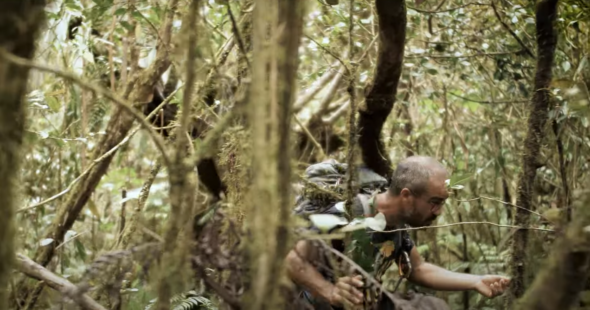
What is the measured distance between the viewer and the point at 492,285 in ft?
8.21

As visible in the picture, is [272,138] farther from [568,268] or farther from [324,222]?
[568,268]

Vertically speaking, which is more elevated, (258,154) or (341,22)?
(341,22)

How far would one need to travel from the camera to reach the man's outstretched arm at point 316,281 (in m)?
1.64

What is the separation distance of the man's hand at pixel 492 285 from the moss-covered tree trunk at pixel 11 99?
2.00 m

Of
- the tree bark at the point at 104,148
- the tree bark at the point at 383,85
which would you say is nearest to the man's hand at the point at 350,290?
the tree bark at the point at 383,85

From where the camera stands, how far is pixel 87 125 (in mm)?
3482

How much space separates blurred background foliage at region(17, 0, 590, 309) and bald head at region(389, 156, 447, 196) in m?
0.11

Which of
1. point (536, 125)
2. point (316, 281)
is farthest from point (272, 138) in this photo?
point (536, 125)

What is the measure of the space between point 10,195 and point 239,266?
465 millimetres

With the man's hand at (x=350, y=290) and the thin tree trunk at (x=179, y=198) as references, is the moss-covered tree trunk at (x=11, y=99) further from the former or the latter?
the man's hand at (x=350, y=290)

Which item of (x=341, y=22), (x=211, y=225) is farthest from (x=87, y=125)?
(x=211, y=225)

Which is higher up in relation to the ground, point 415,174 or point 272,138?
point 272,138

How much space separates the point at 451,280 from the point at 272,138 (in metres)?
2.05

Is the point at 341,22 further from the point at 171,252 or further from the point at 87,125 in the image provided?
the point at 171,252
